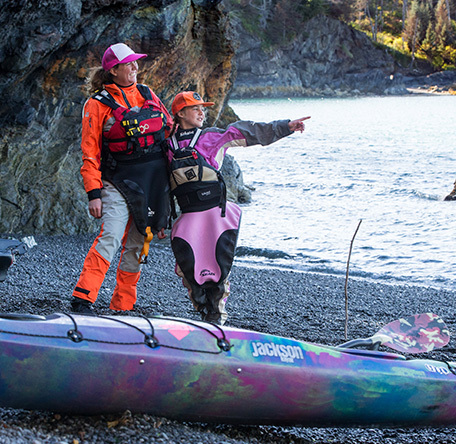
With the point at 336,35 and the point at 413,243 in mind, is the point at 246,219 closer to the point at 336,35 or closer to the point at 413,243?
the point at 413,243

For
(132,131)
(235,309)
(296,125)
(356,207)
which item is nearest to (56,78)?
(132,131)

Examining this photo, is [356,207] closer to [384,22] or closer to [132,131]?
[132,131]

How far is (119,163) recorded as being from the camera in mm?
4234

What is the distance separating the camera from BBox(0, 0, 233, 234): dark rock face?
236 inches

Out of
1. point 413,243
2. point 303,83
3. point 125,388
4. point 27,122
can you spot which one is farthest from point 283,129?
point 303,83

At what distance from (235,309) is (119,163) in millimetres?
2000

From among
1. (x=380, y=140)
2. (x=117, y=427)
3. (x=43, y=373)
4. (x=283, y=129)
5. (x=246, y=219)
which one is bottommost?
(x=380, y=140)

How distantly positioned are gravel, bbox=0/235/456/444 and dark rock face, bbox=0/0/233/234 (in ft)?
1.84

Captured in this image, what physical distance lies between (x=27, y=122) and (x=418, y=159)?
1841 centimetres

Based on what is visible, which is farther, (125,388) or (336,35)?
(336,35)

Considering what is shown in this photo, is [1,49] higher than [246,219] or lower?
higher

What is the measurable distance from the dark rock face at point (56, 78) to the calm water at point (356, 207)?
9.93 ft

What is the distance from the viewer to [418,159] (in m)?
22.4

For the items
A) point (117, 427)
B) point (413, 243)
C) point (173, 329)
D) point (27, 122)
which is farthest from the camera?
point (413, 243)
